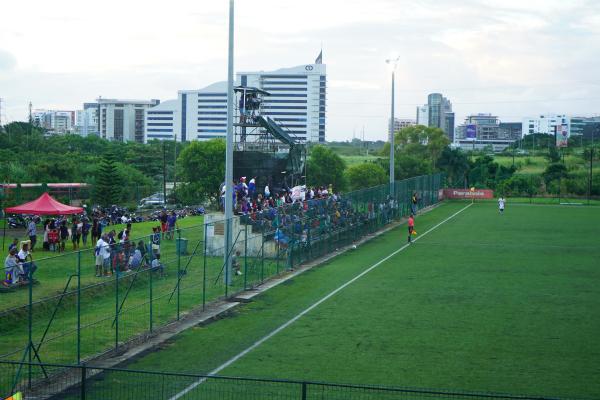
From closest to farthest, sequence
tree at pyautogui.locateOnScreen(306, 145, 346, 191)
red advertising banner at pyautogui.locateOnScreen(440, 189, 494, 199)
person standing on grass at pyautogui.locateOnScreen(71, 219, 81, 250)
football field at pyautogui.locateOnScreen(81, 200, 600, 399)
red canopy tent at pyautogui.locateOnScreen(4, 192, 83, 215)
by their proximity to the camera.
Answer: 1. football field at pyautogui.locateOnScreen(81, 200, 600, 399)
2. person standing on grass at pyautogui.locateOnScreen(71, 219, 81, 250)
3. red canopy tent at pyautogui.locateOnScreen(4, 192, 83, 215)
4. red advertising banner at pyautogui.locateOnScreen(440, 189, 494, 199)
5. tree at pyautogui.locateOnScreen(306, 145, 346, 191)

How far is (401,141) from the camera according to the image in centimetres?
11412

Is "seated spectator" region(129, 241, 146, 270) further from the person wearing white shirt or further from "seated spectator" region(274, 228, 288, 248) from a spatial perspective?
"seated spectator" region(274, 228, 288, 248)

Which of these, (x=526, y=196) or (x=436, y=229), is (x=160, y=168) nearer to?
(x=526, y=196)

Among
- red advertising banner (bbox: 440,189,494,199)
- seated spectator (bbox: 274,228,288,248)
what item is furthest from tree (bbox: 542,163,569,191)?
seated spectator (bbox: 274,228,288,248)

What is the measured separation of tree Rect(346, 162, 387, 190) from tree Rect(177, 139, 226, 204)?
830 inches

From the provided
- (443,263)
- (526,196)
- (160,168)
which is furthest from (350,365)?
(160,168)

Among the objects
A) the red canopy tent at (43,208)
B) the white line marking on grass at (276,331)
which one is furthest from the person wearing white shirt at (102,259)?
the red canopy tent at (43,208)

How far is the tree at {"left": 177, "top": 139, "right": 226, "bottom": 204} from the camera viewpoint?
65000mm

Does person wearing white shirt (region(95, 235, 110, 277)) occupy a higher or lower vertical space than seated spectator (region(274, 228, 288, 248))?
higher

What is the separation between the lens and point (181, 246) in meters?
18.1

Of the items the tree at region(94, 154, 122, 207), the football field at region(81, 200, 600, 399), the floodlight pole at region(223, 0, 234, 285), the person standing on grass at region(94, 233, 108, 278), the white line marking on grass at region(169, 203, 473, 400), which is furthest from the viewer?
the tree at region(94, 154, 122, 207)

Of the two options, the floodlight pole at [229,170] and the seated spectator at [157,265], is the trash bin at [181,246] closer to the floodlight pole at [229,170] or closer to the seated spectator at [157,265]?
the seated spectator at [157,265]

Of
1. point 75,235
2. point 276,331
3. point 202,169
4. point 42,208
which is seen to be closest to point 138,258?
point 276,331

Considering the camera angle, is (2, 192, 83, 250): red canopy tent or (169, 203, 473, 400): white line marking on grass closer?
(169, 203, 473, 400): white line marking on grass
